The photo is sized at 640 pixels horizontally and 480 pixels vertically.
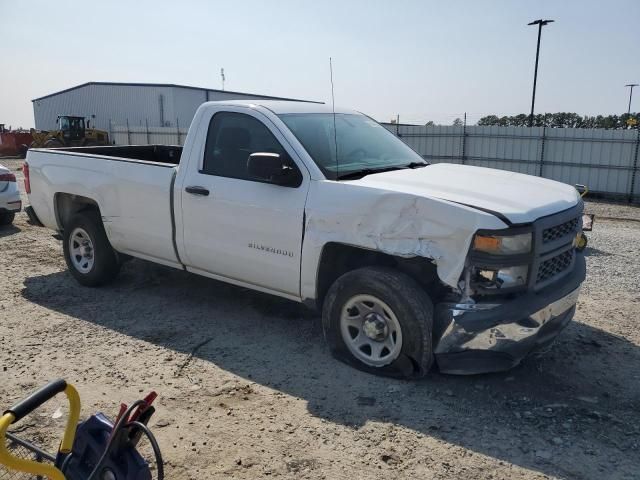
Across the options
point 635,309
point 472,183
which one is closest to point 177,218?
point 472,183

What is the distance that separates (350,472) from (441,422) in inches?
30.2

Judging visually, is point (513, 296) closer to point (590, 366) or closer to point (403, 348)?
point (403, 348)

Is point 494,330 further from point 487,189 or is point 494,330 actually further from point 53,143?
point 53,143

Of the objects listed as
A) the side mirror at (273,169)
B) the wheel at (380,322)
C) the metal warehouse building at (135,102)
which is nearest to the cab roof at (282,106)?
the side mirror at (273,169)

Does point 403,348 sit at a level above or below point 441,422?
above

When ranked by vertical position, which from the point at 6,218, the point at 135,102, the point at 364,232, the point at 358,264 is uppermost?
the point at 135,102

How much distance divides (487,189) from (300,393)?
1.91 metres

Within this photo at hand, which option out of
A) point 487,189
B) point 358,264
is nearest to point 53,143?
point 358,264

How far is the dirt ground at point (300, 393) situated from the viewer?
120 inches

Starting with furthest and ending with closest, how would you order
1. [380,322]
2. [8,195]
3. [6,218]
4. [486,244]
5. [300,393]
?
1. [6,218]
2. [8,195]
3. [380,322]
4. [300,393]
5. [486,244]

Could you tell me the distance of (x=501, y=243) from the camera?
3.38 meters

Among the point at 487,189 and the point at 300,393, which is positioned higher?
the point at 487,189

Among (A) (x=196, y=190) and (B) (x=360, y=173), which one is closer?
(B) (x=360, y=173)

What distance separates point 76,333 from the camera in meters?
4.80
